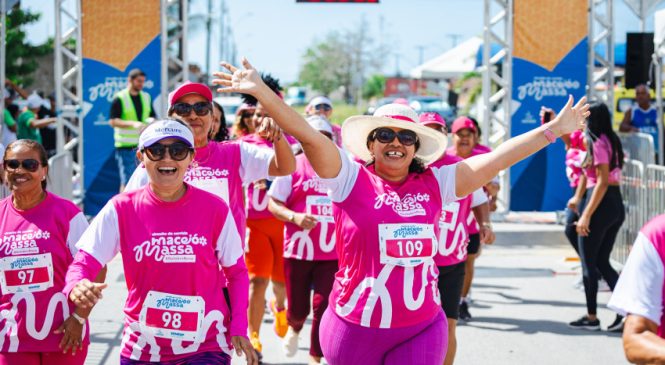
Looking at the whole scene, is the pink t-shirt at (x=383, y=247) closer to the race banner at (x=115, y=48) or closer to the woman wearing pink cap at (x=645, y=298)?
the woman wearing pink cap at (x=645, y=298)

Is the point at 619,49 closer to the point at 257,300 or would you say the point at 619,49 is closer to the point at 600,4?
the point at 600,4

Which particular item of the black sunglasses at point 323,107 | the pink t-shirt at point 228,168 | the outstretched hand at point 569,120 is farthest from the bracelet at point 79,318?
the black sunglasses at point 323,107

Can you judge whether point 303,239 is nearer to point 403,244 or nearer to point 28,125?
point 403,244

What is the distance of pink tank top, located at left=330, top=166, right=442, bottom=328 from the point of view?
441 centimetres

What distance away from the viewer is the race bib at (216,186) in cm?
550

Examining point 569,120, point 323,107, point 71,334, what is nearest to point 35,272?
point 71,334

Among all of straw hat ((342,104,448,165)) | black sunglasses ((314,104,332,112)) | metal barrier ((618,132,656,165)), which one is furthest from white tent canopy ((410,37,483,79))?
straw hat ((342,104,448,165))

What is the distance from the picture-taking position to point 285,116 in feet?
13.6

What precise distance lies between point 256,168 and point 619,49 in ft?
73.5

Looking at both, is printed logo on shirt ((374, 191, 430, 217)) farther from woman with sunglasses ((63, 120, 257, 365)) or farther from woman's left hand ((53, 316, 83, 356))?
woman's left hand ((53, 316, 83, 356))

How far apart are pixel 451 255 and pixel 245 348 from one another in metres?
2.79

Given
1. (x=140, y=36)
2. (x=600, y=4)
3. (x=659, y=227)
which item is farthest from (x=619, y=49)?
(x=659, y=227)

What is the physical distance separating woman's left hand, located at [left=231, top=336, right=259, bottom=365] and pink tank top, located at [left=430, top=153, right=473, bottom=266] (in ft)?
8.40

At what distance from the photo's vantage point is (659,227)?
3.05 m
